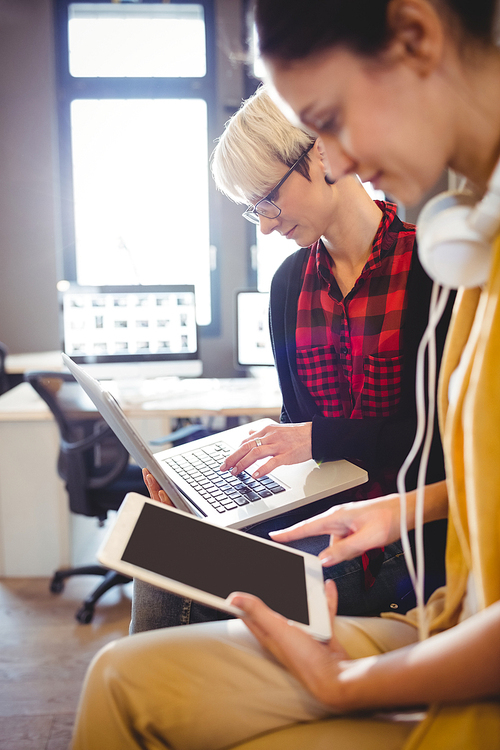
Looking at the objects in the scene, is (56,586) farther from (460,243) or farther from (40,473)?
(460,243)

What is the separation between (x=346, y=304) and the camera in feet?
3.84

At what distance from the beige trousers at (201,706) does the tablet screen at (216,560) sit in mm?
72

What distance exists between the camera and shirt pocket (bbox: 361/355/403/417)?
1.10 metres

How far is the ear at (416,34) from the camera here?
474 millimetres

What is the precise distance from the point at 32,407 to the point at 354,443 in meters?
1.55

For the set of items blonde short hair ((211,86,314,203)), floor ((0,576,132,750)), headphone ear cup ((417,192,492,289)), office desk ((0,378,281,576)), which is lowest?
floor ((0,576,132,750))

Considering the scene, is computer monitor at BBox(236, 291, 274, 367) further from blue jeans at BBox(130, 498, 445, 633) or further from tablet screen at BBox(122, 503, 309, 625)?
tablet screen at BBox(122, 503, 309, 625)

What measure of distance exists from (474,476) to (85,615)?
176 cm

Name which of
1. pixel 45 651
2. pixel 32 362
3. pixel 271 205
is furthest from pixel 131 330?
pixel 271 205

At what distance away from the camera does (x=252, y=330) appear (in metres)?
2.62

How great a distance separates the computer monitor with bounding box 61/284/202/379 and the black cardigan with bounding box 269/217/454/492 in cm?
136

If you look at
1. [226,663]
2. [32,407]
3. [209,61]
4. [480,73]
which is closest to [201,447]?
[226,663]

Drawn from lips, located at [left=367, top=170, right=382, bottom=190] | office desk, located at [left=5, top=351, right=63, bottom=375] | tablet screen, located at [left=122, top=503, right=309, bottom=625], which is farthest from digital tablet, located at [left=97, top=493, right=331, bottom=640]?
office desk, located at [left=5, top=351, right=63, bottom=375]

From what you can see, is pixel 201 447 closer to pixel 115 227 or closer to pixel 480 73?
pixel 480 73
